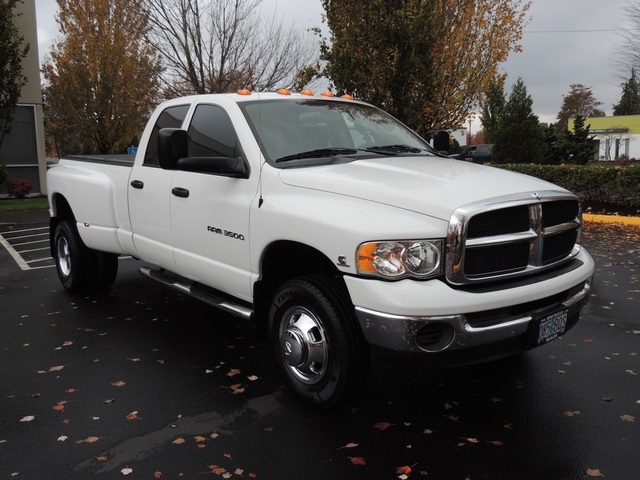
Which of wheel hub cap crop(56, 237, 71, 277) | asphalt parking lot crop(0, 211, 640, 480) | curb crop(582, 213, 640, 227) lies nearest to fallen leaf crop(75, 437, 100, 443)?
asphalt parking lot crop(0, 211, 640, 480)

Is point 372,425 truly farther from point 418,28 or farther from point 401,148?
point 418,28

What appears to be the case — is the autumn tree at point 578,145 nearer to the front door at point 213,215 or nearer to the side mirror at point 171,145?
the front door at point 213,215

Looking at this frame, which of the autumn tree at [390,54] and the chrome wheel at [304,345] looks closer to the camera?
the chrome wheel at [304,345]

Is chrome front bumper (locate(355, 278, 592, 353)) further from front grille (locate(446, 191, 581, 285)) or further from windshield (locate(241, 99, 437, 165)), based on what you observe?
windshield (locate(241, 99, 437, 165))

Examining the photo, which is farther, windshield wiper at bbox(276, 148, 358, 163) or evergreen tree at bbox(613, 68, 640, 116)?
evergreen tree at bbox(613, 68, 640, 116)

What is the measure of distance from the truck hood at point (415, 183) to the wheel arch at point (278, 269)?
0.45 m

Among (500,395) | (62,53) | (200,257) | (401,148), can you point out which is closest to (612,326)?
(500,395)

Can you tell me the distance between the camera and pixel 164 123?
5383 mm

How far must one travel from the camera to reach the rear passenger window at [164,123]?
203 inches

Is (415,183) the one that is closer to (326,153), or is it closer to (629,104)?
(326,153)

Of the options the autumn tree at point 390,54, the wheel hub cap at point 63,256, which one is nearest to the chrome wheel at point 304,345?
the wheel hub cap at point 63,256

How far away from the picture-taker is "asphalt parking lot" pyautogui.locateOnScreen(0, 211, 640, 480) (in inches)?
124

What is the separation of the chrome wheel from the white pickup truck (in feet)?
0.03

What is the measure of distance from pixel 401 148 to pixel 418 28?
8.74 meters
